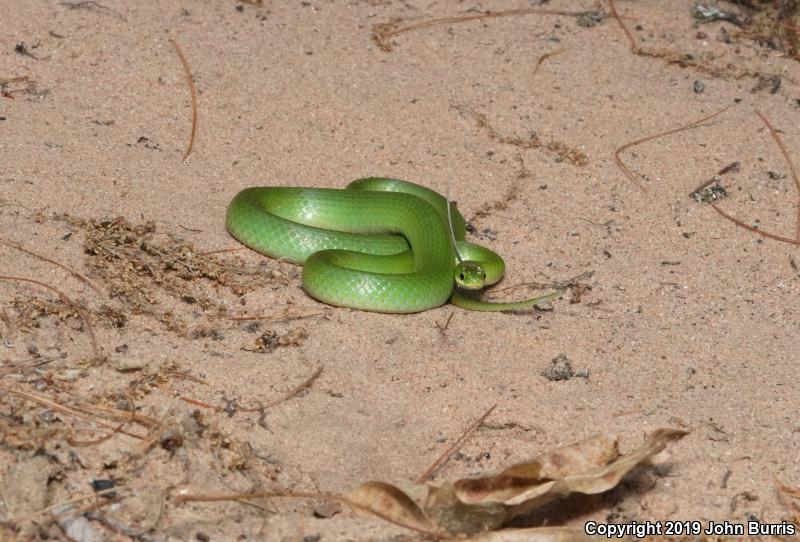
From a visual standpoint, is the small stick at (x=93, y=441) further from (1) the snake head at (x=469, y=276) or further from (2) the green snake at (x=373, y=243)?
(1) the snake head at (x=469, y=276)

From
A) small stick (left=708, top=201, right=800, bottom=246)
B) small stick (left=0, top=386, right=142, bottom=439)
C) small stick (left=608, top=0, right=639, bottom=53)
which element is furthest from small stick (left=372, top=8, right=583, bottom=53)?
small stick (left=0, top=386, right=142, bottom=439)

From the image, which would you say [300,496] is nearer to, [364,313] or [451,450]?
[451,450]

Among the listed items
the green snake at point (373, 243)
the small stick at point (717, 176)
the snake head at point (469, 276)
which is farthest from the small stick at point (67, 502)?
the small stick at point (717, 176)

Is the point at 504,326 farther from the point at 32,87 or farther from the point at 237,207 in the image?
the point at 32,87

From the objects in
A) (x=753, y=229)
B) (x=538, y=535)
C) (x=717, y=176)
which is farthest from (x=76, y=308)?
(x=717, y=176)

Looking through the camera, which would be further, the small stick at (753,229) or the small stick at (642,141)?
the small stick at (642,141)
